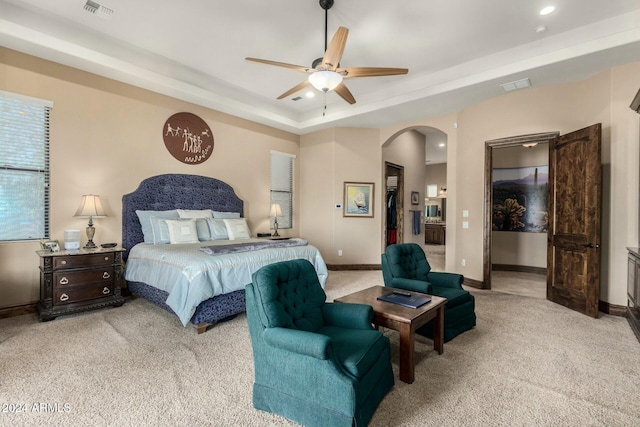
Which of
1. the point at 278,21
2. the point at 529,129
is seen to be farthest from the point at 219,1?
the point at 529,129

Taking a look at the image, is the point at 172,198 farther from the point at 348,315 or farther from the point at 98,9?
the point at 348,315

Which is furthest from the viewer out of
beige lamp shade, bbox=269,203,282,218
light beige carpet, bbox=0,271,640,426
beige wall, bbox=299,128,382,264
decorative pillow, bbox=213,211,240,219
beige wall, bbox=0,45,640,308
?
beige wall, bbox=299,128,382,264

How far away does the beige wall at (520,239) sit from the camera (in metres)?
6.48

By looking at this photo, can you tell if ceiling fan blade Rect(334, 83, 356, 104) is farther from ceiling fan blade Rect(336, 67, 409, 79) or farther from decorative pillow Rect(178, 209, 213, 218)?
decorative pillow Rect(178, 209, 213, 218)

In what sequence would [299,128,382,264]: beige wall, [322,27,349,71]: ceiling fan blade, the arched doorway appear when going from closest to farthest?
[322,27,349,71]: ceiling fan blade → [299,128,382,264]: beige wall → the arched doorway

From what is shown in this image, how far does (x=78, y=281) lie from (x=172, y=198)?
176 centimetres

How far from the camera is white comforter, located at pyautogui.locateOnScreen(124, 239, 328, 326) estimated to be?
3.08 metres

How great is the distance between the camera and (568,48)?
367 cm

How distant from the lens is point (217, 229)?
192 inches

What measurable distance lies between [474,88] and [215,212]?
15.0ft

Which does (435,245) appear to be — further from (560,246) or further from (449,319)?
(449,319)

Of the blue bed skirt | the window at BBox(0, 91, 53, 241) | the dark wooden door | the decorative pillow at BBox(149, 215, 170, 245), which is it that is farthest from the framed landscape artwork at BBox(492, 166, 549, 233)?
the window at BBox(0, 91, 53, 241)

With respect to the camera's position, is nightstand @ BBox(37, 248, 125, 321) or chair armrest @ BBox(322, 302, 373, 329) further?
nightstand @ BBox(37, 248, 125, 321)

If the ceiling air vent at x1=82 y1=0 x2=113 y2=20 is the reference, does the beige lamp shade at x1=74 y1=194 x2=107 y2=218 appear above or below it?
below
